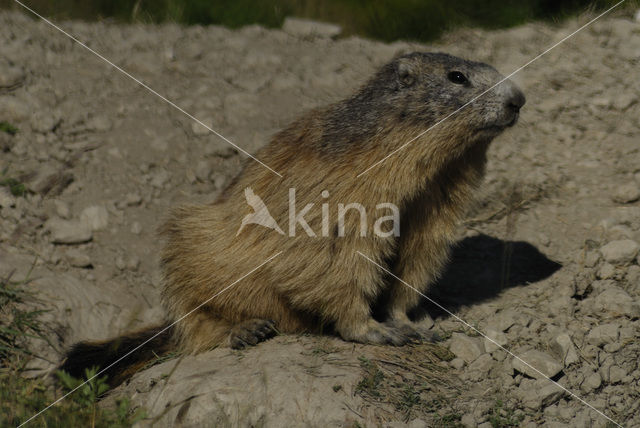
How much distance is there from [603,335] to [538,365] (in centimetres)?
59

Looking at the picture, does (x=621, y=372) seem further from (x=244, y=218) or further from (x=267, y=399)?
(x=244, y=218)

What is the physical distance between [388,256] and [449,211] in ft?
1.88

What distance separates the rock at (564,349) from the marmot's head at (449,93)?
1.44 metres

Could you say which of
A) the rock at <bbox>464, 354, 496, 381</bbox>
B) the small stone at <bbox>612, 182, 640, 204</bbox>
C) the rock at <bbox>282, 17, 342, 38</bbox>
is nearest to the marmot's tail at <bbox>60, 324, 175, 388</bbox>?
the rock at <bbox>464, 354, 496, 381</bbox>

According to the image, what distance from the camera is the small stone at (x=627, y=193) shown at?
6805 millimetres

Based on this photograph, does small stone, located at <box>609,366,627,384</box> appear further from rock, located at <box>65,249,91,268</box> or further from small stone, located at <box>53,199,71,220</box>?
small stone, located at <box>53,199,71,220</box>

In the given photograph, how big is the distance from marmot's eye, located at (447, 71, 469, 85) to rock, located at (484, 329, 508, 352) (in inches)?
67.1

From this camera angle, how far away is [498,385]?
5.03m

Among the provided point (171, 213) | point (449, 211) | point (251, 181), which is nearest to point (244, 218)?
point (251, 181)

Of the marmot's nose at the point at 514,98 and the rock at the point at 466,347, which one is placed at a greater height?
the marmot's nose at the point at 514,98

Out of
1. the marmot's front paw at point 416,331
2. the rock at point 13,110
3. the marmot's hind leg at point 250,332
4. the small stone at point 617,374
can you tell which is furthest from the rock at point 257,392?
the rock at point 13,110

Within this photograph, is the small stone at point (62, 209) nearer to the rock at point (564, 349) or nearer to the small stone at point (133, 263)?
the small stone at point (133, 263)

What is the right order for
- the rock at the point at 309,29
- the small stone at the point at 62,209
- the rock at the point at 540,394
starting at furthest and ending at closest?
the rock at the point at 309,29, the small stone at the point at 62,209, the rock at the point at 540,394

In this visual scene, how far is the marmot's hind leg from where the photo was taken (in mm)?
5445
